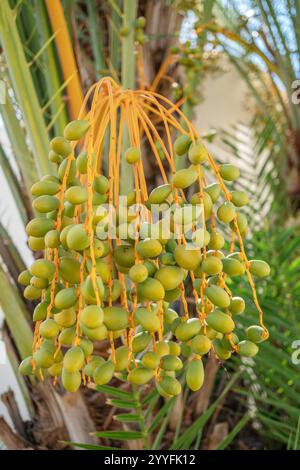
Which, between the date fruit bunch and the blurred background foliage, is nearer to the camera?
the date fruit bunch

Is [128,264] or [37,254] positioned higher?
[128,264]

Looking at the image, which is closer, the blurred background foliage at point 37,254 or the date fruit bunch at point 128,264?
the date fruit bunch at point 128,264

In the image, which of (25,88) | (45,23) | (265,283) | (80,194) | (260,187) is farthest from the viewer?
(260,187)

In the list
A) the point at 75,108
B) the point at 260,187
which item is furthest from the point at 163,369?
the point at 260,187

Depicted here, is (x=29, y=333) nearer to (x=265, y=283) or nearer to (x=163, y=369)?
(x=163, y=369)

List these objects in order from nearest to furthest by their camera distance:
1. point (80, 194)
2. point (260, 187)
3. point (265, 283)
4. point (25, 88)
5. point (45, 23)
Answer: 1. point (80, 194)
2. point (25, 88)
3. point (45, 23)
4. point (265, 283)
5. point (260, 187)

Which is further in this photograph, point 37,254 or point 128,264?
point 37,254

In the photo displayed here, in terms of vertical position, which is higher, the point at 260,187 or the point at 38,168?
the point at 38,168

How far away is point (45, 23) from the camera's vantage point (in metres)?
0.79

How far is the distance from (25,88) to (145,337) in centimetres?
38

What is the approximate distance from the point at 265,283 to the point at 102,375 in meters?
0.72
